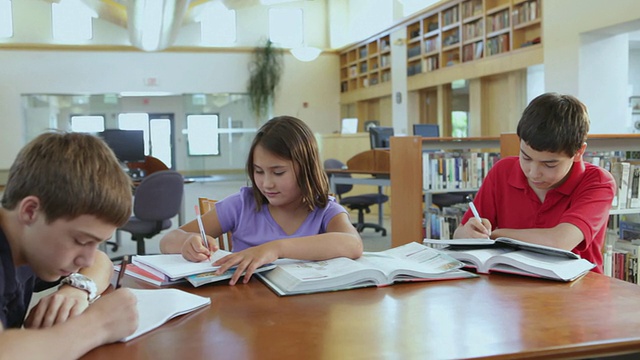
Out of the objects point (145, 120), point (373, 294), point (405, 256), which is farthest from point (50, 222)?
point (145, 120)

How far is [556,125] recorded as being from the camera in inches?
70.1

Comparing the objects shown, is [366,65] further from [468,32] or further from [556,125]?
[556,125]

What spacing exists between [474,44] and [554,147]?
319 inches

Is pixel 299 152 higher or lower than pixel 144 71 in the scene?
lower

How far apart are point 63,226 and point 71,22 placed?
14.1m

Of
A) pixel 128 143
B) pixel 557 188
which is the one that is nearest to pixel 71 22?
pixel 128 143

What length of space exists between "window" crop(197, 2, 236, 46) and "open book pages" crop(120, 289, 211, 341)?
13547 mm

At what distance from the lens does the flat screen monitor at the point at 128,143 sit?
5.96 meters

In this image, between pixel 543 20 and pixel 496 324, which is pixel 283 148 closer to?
pixel 496 324

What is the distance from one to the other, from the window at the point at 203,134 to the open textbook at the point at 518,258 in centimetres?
1295

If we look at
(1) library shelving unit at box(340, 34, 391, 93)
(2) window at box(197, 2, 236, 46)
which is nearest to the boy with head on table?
(1) library shelving unit at box(340, 34, 391, 93)

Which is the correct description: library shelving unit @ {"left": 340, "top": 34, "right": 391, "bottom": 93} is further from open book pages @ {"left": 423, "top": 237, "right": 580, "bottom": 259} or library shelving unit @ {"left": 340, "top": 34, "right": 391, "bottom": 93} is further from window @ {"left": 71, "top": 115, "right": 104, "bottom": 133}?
open book pages @ {"left": 423, "top": 237, "right": 580, "bottom": 259}

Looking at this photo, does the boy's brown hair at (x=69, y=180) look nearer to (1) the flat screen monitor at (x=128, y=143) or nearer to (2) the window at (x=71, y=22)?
(1) the flat screen monitor at (x=128, y=143)

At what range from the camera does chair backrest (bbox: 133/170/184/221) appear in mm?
4633
